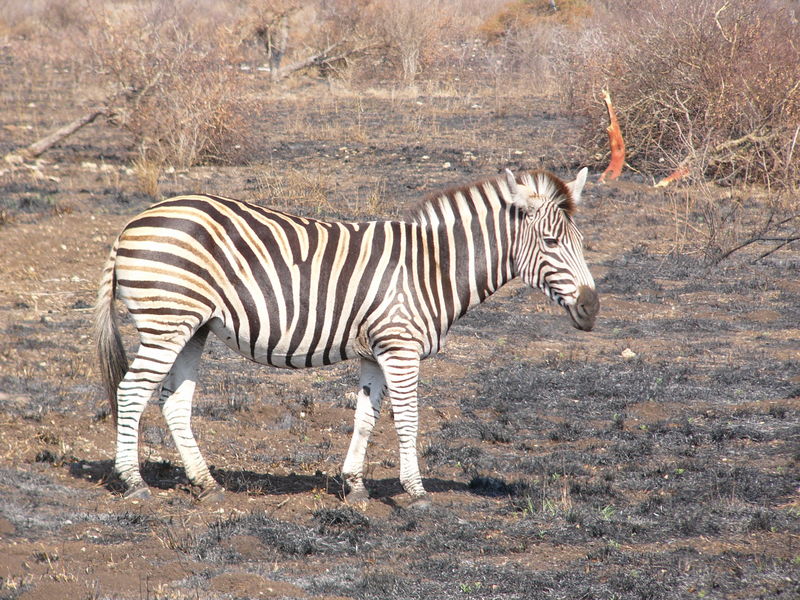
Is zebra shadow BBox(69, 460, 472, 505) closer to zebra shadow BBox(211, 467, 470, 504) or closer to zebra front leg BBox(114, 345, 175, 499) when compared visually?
zebra shadow BBox(211, 467, 470, 504)

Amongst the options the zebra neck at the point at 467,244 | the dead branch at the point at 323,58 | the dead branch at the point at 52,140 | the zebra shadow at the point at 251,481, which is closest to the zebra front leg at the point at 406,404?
the zebra shadow at the point at 251,481

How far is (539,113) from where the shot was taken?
25.1m

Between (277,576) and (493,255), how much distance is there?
2506 millimetres

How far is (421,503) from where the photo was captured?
Answer: 5988 millimetres

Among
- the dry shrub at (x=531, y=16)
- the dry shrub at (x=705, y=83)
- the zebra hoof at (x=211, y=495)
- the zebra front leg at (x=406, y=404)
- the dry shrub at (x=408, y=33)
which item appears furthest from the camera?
the dry shrub at (x=531, y=16)

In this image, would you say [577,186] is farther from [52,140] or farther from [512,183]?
[52,140]

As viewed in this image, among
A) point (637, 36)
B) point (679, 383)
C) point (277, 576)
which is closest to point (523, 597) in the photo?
point (277, 576)

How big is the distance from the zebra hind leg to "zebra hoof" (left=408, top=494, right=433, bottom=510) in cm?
127

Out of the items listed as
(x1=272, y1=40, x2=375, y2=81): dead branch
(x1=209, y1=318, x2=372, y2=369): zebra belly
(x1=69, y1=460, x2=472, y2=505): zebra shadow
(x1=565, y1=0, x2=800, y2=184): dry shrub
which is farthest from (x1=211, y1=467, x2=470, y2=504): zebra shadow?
(x1=272, y1=40, x2=375, y2=81): dead branch

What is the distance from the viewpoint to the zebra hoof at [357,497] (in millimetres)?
6043

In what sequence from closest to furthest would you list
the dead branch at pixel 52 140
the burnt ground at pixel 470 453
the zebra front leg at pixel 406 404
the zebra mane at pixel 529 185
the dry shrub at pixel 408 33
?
the burnt ground at pixel 470 453
the zebra front leg at pixel 406 404
the zebra mane at pixel 529 185
the dead branch at pixel 52 140
the dry shrub at pixel 408 33

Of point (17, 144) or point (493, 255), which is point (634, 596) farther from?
point (17, 144)

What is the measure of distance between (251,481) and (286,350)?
1.18 meters

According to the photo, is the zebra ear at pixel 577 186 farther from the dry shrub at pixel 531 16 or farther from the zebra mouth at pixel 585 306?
the dry shrub at pixel 531 16
